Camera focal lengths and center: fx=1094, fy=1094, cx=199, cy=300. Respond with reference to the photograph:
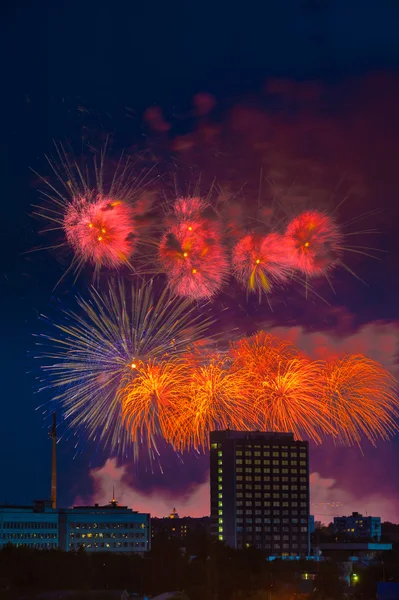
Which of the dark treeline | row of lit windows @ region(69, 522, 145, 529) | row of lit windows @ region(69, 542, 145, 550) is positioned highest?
row of lit windows @ region(69, 522, 145, 529)

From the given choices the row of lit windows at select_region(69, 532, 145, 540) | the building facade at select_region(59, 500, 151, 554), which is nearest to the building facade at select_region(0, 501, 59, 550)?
the building facade at select_region(59, 500, 151, 554)

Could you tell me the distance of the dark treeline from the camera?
97312 millimetres

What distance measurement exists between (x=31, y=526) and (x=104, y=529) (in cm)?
1211

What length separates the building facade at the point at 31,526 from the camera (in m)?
146

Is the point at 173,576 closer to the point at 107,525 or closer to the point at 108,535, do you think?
the point at 108,535

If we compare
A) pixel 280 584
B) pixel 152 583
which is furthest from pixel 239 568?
pixel 152 583

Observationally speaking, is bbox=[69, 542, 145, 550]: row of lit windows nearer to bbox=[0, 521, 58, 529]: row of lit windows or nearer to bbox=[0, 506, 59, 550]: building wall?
bbox=[0, 506, 59, 550]: building wall

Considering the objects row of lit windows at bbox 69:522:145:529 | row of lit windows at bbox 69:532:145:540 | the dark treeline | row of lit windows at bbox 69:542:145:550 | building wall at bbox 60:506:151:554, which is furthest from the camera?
row of lit windows at bbox 69:522:145:529

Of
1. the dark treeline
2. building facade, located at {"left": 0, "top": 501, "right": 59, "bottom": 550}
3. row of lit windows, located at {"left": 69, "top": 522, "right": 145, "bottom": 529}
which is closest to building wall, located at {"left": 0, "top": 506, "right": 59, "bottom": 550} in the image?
building facade, located at {"left": 0, "top": 501, "right": 59, "bottom": 550}

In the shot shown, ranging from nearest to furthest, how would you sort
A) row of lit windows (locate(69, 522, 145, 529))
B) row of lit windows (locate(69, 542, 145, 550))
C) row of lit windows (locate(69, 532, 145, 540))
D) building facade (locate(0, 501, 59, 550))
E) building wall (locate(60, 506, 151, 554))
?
1. building facade (locate(0, 501, 59, 550))
2. row of lit windows (locate(69, 542, 145, 550))
3. building wall (locate(60, 506, 151, 554))
4. row of lit windows (locate(69, 532, 145, 540))
5. row of lit windows (locate(69, 522, 145, 529))

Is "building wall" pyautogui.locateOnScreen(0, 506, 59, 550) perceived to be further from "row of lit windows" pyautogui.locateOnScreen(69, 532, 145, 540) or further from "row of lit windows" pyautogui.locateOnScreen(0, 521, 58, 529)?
"row of lit windows" pyautogui.locateOnScreen(69, 532, 145, 540)

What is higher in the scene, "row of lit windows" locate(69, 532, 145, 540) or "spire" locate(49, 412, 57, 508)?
"spire" locate(49, 412, 57, 508)

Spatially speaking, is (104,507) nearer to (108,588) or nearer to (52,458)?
(52,458)

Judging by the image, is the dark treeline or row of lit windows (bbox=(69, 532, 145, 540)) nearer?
the dark treeline
